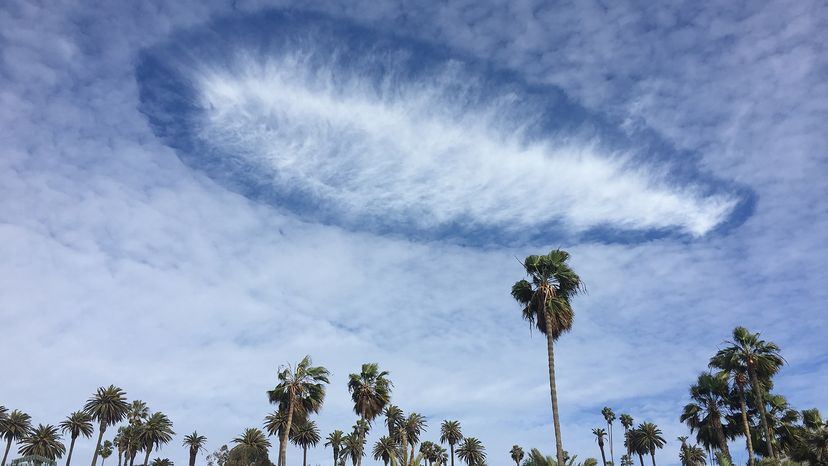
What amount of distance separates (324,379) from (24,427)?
3100 inches

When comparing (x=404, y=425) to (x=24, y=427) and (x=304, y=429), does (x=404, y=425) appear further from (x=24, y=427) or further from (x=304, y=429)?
(x=24, y=427)

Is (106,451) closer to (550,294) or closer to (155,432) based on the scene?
(155,432)

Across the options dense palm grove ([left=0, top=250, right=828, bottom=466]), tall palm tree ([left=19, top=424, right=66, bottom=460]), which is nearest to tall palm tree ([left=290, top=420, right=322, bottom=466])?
dense palm grove ([left=0, top=250, right=828, bottom=466])

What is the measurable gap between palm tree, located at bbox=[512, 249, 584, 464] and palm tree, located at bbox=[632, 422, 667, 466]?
8546 cm

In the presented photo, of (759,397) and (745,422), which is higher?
(759,397)

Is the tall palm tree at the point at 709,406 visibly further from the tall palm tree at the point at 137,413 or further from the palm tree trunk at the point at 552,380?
the tall palm tree at the point at 137,413

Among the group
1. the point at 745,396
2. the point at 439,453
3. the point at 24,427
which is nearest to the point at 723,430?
the point at 745,396

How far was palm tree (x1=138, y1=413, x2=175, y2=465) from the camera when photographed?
333 feet

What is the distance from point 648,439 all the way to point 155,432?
91.7 m

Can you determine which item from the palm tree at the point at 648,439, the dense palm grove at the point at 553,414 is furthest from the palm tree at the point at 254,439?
the palm tree at the point at 648,439

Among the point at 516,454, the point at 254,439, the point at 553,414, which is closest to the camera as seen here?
the point at 553,414

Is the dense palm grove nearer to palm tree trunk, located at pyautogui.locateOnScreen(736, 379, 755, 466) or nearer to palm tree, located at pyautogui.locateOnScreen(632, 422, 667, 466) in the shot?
palm tree trunk, located at pyautogui.locateOnScreen(736, 379, 755, 466)

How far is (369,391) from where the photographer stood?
59.1m

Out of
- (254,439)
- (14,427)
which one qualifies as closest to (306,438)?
(254,439)
